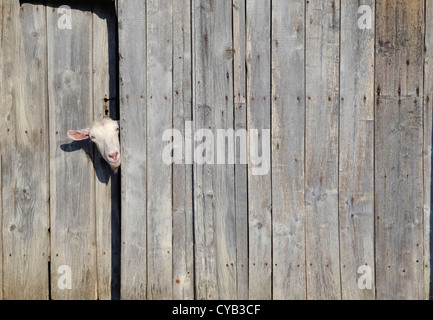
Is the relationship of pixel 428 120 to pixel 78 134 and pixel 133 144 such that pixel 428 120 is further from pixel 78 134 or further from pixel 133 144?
pixel 78 134

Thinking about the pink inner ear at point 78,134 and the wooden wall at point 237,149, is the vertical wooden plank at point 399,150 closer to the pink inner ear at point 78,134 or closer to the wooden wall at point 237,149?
the wooden wall at point 237,149

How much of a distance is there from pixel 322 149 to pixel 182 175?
97 cm

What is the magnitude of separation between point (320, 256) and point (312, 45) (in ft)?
4.70

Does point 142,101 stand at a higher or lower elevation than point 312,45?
lower

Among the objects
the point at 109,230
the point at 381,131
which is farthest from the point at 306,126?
the point at 109,230

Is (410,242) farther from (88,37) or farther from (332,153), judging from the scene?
(88,37)

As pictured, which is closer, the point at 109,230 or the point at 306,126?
the point at 306,126

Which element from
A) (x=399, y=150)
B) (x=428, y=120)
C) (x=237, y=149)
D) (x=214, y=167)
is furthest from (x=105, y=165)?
(x=428, y=120)

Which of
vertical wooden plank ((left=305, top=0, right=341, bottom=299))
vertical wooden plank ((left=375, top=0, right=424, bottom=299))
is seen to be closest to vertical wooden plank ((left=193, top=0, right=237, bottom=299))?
vertical wooden plank ((left=305, top=0, right=341, bottom=299))

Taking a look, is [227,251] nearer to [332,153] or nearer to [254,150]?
[254,150]

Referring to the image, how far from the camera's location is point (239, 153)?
9.39ft

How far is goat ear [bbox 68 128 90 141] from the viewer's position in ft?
9.43

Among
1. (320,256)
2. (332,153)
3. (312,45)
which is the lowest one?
(320,256)
